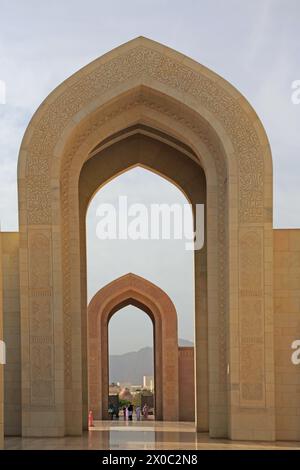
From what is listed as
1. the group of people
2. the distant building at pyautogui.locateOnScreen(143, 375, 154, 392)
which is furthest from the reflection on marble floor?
the distant building at pyautogui.locateOnScreen(143, 375, 154, 392)

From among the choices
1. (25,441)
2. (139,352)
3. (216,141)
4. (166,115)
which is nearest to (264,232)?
(216,141)

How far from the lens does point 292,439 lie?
1208 centimetres

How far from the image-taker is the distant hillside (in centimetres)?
13512

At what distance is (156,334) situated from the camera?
2258 centimetres

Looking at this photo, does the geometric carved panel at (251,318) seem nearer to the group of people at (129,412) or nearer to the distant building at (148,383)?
the group of people at (129,412)

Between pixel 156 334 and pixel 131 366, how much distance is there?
119429 mm

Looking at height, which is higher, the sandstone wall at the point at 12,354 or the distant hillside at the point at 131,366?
the sandstone wall at the point at 12,354

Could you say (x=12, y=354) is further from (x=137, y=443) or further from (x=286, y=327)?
(x=286, y=327)

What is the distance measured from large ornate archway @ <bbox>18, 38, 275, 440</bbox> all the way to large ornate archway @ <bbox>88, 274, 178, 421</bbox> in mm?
7883

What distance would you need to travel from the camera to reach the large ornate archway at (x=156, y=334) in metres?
21.2

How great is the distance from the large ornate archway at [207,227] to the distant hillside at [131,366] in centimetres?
12023

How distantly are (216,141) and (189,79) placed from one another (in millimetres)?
1061

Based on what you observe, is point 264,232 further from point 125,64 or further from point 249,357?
point 125,64

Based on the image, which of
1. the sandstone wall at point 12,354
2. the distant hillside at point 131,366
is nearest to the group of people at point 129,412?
the sandstone wall at point 12,354
